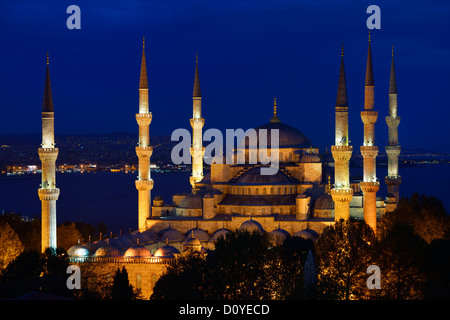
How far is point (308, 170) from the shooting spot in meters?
29.9

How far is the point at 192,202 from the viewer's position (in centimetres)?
2845

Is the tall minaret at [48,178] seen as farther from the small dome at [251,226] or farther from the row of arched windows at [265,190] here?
the row of arched windows at [265,190]

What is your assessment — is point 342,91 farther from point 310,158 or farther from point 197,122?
point 197,122

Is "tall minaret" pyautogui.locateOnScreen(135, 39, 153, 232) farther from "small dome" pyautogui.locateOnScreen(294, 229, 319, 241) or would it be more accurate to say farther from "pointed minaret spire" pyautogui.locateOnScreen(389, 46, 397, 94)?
"pointed minaret spire" pyautogui.locateOnScreen(389, 46, 397, 94)

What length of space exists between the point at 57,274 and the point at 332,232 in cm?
818

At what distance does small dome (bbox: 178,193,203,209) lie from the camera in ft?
93.2

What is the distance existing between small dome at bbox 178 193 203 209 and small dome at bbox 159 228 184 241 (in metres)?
1.83

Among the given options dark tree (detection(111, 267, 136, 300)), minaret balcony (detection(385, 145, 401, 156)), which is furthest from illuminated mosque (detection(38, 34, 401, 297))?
dark tree (detection(111, 267, 136, 300))

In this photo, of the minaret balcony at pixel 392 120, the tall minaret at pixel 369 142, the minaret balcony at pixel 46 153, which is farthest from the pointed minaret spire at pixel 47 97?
the minaret balcony at pixel 392 120

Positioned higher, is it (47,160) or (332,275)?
(47,160)
